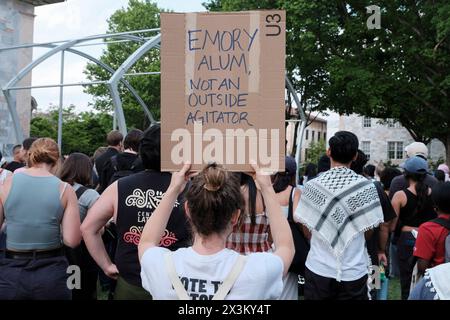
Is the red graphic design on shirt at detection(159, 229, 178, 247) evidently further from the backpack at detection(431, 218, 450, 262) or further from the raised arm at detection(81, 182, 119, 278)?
the backpack at detection(431, 218, 450, 262)

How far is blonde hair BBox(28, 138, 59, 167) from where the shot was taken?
377 centimetres

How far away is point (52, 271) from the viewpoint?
3.68 metres

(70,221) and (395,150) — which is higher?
(395,150)

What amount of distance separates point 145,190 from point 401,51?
2072cm

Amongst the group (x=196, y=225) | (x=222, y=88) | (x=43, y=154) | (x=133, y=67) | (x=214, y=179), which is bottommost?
(x=196, y=225)

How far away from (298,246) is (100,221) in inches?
62.3

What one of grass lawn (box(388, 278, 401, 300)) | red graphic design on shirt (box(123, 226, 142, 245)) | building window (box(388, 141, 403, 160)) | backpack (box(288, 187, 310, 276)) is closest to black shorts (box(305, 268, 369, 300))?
backpack (box(288, 187, 310, 276))

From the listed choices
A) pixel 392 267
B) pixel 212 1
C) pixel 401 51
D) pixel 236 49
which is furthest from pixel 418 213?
pixel 212 1

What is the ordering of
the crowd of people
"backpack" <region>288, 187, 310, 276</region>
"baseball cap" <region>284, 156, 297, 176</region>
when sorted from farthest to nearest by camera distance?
1. "baseball cap" <region>284, 156, 297, 176</region>
2. "backpack" <region>288, 187, 310, 276</region>
3. the crowd of people

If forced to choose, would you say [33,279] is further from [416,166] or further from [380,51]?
[380,51]

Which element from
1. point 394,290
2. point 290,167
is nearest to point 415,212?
point 290,167

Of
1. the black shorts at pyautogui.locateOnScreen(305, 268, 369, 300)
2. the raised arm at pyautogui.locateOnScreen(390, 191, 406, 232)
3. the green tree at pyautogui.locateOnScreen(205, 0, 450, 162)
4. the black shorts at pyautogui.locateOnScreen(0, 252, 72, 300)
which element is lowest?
the black shorts at pyautogui.locateOnScreen(305, 268, 369, 300)

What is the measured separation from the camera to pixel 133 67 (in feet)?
140

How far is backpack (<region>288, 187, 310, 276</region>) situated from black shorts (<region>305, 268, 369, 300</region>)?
19cm
